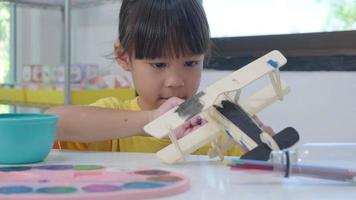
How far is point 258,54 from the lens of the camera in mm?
1510

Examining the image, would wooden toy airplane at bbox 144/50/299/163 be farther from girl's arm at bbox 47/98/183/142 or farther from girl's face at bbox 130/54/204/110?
girl's face at bbox 130/54/204/110

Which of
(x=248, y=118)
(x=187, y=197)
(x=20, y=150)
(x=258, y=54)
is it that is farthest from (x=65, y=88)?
(x=187, y=197)

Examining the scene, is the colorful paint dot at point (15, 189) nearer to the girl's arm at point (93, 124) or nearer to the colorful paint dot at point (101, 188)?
the colorful paint dot at point (101, 188)

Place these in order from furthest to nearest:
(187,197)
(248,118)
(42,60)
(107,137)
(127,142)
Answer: (42,60) → (127,142) → (107,137) → (248,118) → (187,197)

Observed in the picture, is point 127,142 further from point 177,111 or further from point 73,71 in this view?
point 73,71

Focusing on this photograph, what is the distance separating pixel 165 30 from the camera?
88 centimetres

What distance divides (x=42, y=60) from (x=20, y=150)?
1.79 metres

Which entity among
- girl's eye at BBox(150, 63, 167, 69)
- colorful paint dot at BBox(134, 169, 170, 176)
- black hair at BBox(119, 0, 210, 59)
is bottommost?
colorful paint dot at BBox(134, 169, 170, 176)

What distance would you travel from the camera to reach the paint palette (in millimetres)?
371

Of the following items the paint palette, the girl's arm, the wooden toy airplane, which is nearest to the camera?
the paint palette

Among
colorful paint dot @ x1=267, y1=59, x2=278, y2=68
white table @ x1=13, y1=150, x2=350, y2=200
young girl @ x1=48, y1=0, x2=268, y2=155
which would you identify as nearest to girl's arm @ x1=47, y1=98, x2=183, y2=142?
young girl @ x1=48, y1=0, x2=268, y2=155

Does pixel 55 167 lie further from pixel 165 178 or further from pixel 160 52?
pixel 160 52

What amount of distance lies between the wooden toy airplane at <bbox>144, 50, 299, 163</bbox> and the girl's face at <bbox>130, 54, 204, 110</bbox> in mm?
319

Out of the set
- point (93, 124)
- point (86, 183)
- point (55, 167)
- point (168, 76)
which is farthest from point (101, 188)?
point (168, 76)
